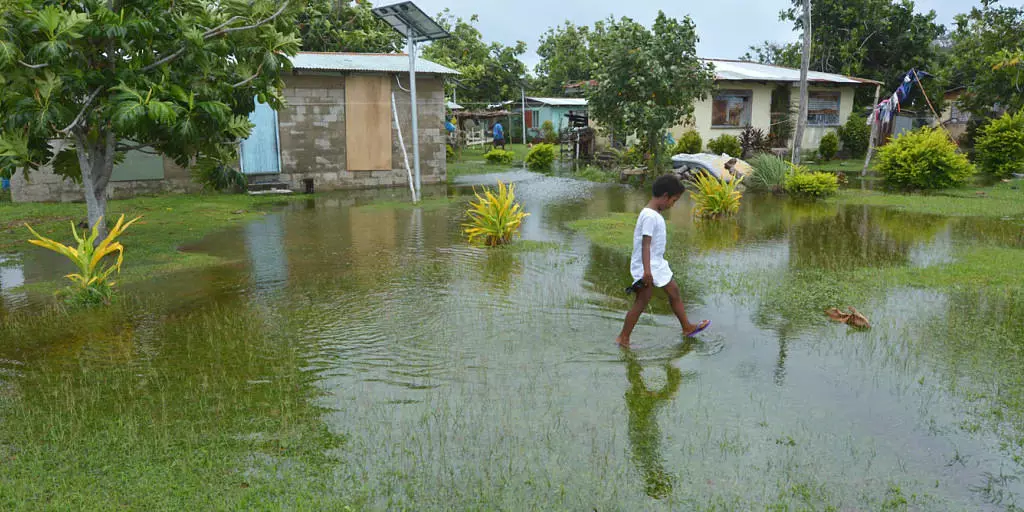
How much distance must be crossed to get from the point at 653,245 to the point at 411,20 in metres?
11.3

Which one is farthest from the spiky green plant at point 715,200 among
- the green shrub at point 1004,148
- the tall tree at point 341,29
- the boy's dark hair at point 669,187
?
the tall tree at point 341,29

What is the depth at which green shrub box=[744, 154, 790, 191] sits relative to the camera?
1769 cm

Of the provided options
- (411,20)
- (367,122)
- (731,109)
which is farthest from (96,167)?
(731,109)

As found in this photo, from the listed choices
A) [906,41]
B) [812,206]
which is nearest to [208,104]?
[812,206]

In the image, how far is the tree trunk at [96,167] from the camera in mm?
9734

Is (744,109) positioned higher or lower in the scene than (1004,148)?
higher

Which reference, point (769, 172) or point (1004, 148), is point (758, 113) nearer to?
point (1004, 148)

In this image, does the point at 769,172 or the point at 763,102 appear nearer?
the point at 769,172

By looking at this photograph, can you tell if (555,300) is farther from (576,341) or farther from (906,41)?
(906,41)

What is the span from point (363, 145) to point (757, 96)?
15296 millimetres

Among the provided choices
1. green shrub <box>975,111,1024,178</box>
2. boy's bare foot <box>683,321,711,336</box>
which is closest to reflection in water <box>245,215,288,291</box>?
boy's bare foot <box>683,321,711,336</box>

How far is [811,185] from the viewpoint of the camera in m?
16.6

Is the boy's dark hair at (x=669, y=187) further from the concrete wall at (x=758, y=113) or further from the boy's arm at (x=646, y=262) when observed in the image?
the concrete wall at (x=758, y=113)

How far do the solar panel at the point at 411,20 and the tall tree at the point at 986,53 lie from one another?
62.5 ft
